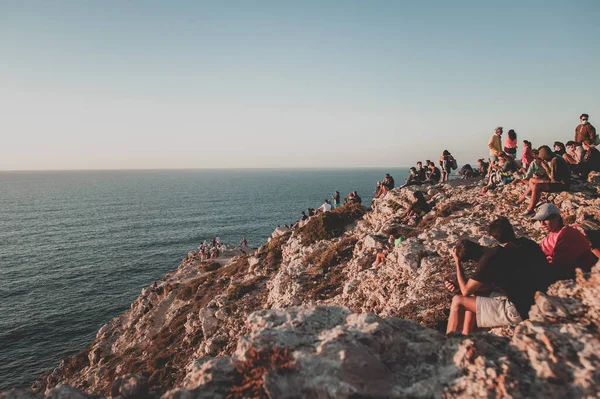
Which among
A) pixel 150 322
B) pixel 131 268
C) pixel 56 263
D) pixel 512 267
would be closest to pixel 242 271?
pixel 150 322

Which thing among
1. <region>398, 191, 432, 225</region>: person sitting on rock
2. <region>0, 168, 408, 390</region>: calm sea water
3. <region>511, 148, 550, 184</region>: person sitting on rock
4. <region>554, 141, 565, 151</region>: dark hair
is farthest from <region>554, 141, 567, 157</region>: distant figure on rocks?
<region>0, 168, 408, 390</region>: calm sea water

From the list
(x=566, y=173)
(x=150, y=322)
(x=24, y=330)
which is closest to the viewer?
(x=566, y=173)

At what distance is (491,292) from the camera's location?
26.0ft

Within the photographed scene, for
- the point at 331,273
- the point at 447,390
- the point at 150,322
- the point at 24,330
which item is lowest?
the point at 24,330

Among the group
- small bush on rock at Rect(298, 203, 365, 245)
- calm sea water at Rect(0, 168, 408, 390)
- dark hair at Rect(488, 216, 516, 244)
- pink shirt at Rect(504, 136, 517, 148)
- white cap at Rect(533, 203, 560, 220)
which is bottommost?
calm sea water at Rect(0, 168, 408, 390)

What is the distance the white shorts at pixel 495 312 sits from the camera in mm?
7145

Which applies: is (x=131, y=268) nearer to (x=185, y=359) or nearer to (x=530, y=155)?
(x=185, y=359)

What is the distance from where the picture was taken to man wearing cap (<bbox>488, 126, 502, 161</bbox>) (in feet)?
73.0

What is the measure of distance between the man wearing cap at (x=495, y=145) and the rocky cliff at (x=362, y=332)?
283 cm

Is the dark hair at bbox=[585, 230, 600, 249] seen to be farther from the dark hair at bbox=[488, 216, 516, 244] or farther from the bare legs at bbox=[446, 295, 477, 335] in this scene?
the bare legs at bbox=[446, 295, 477, 335]

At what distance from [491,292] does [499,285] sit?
903 millimetres

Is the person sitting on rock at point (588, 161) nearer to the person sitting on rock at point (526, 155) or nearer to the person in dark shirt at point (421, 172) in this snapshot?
the person sitting on rock at point (526, 155)

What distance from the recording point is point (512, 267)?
7.05m

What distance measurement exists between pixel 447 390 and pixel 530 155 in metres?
18.8
